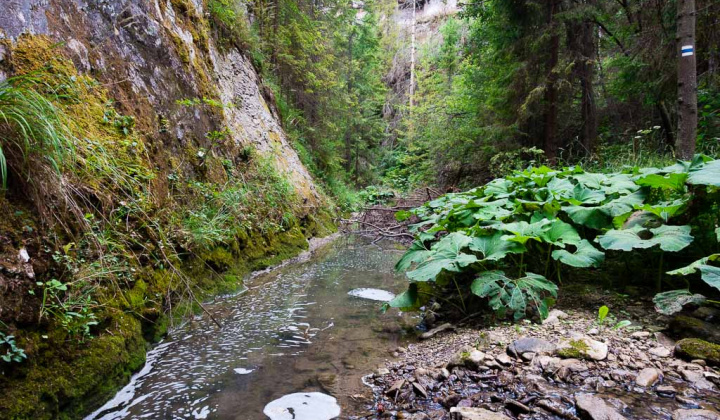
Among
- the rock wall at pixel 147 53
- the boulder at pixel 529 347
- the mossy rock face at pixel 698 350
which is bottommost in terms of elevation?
the boulder at pixel 529 347

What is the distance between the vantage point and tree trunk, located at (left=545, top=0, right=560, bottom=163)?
7.20 metres

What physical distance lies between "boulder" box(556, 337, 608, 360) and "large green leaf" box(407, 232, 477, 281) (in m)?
0.77

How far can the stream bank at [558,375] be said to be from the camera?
1.56m

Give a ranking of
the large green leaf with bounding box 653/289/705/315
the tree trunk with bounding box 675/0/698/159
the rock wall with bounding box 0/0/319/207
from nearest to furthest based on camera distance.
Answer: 1. the large green leaf with bounding box 653/289/705/315
2. the rock wall with bounding box 0/0/319/207
3. the tree trunk with bounding box 675/0/698/159

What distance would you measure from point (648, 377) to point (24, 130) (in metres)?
3.67

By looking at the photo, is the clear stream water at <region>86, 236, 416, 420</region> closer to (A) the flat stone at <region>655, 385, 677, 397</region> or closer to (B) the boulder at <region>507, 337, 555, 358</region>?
(B) the boulder at <region>507, 337, 555, 358</region>

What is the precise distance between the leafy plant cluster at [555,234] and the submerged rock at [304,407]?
1024 millimetres

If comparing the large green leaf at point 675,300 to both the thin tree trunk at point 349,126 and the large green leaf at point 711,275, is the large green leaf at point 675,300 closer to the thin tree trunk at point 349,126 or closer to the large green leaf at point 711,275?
the large green leaf at point 711,275

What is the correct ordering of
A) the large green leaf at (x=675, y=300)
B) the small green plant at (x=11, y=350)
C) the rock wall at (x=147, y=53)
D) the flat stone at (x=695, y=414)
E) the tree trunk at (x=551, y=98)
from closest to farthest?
the flat stone at (x=695, y=414) < the small green plant at (x=11, y=350) < the large green leaf at (x=675, y=300) < the rock wall at (x=147, y=53) < the tree trunk at (x=551, y=98)

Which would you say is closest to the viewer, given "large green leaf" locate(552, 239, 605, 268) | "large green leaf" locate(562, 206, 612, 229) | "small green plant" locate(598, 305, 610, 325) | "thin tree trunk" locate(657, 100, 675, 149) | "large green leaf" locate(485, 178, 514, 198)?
"small green plant" locate(598, 305, 610, 325)

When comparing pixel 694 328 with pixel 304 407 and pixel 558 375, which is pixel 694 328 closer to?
pixel 558 375

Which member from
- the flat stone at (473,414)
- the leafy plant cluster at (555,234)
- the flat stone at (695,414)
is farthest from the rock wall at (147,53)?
the flat stone at (695,414)

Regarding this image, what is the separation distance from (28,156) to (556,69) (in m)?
8.05

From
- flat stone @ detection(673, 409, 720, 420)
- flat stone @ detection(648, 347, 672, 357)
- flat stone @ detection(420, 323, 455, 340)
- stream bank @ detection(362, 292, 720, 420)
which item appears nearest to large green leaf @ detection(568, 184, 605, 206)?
stream bank @ detection(362, 292, 720, 420)
